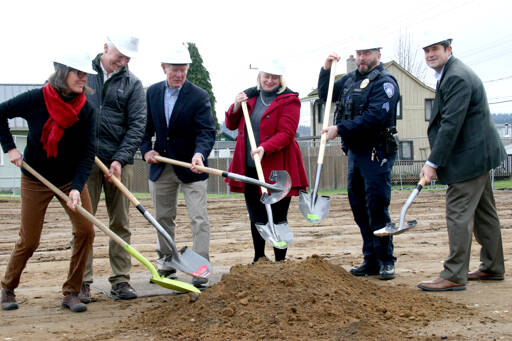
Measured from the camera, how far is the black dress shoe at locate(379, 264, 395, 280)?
6.14 metres

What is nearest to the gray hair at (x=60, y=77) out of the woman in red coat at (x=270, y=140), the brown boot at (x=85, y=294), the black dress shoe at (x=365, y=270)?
the brown boot at (x=85, y=294)

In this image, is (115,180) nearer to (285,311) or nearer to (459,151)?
(285,311)

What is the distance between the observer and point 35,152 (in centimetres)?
500

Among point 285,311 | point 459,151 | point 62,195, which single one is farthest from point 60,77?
point 459,151

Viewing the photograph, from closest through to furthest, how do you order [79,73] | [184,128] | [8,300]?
[79,73] → [8,300] → [184,128]

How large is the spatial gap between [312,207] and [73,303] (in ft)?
8.10

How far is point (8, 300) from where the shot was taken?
207 inches

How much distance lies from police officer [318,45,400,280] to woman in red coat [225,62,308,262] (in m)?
0.44

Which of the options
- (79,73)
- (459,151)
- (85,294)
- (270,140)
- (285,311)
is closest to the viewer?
(285,311)

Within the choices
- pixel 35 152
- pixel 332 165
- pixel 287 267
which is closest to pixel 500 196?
pixel 332 165

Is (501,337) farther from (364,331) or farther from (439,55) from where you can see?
(439,55)

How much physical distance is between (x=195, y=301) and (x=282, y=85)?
2.50m

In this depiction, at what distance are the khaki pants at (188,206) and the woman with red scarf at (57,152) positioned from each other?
1.04m

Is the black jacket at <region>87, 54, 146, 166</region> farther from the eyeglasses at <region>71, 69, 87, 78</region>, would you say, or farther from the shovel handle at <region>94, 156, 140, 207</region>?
the eyeglasses at <region>71, 69, 87, 78</region>
